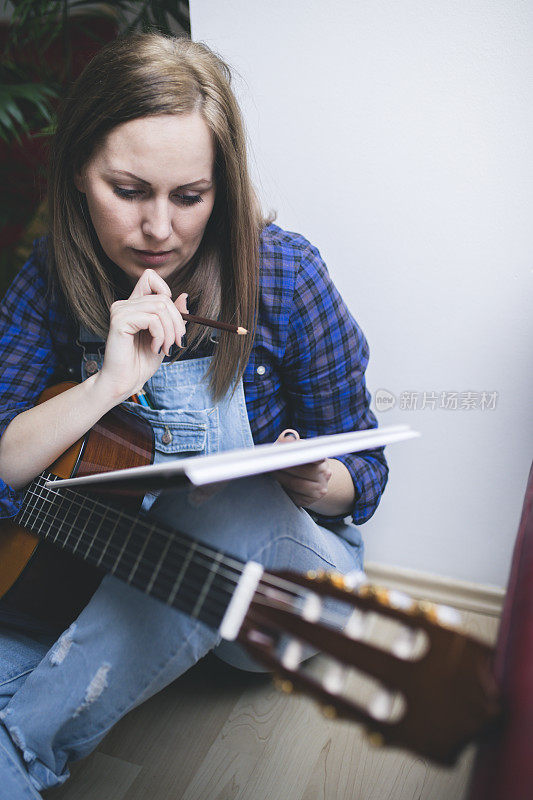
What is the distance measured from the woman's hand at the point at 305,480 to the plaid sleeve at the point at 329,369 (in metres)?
0.18

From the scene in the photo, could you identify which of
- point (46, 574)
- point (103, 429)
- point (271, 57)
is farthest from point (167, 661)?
point (271, 57)

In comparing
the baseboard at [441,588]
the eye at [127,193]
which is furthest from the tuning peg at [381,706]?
the baseboard at [441,588]

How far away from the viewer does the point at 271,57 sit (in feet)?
3.90

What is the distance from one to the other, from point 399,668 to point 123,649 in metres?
0.51

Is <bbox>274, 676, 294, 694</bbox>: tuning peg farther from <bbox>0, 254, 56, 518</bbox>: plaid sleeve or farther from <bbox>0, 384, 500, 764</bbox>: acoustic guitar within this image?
<bbox>0, 254, 56, 518</bbox>: plaid sleeve

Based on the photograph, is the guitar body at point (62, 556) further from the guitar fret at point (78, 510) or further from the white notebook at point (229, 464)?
the white notebook at point (229, 464)

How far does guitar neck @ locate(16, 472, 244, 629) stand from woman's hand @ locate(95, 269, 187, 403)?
0.58 ft

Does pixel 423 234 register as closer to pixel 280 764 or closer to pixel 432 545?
pixel 432 545

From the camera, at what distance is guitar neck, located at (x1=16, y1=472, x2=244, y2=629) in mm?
611

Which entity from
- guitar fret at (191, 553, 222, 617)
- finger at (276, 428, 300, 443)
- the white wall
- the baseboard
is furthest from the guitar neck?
the baseboard

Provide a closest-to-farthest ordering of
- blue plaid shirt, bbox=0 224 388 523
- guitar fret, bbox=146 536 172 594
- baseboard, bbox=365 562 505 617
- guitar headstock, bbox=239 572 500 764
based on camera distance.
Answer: guitar headstock, bbox=239 572 500 764 < guitar fret, bbox=146 536 172 594 < blue plaid shirt, bbox=0 224 388 523 < baseboard, bbox=365 562 505 617

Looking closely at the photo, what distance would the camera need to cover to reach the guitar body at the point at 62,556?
0.98 m

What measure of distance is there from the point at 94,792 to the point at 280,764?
11.5 inches

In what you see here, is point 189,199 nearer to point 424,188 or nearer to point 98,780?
point 424,188
